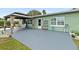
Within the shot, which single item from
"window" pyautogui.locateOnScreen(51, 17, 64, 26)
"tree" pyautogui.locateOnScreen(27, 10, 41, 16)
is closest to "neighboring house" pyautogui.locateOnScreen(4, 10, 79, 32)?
"window" pyautogui.locateOnScreen(51, 17, 64, 26)

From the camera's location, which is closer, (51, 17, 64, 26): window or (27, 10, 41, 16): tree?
(27, 10, 41, 16): tree

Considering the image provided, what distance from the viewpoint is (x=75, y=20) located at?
580cm

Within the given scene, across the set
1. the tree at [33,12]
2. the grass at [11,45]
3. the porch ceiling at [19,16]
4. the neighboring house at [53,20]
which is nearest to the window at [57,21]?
the neighboring house at [53,20]

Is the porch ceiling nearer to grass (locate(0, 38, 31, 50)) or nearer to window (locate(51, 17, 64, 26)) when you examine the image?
grass (locate(0, 38, 31, 50))

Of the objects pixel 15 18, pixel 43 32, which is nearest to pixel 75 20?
pixel 43 32

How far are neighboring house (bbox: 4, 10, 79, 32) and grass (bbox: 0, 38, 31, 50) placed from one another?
2.11 ft

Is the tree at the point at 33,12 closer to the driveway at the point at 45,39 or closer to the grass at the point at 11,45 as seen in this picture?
the driveway at the point at 45,39

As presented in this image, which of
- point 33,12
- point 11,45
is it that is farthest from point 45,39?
point 11,45

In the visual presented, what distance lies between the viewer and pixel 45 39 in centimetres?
584

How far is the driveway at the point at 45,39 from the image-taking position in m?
5.62

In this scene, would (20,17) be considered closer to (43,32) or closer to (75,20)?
(43,32)

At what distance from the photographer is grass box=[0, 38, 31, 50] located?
565 cm

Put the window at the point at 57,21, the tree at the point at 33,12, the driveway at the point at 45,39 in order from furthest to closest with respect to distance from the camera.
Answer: the window at the point at 57,21
the tree at the point at 33,12
the driveway at the point at 45,39

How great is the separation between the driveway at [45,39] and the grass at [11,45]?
0.41 feet
